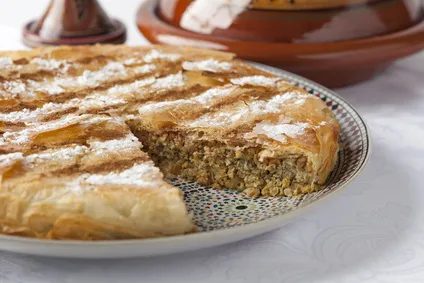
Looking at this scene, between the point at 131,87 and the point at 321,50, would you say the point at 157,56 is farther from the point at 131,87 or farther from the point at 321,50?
the point at 321,50

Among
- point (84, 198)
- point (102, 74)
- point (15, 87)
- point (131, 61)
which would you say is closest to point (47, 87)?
point (15, 87)

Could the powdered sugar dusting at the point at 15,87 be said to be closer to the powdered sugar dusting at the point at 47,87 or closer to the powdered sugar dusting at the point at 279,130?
the powdered sugar dusting at the point at 47,87

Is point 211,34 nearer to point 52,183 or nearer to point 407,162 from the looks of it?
point 407,162

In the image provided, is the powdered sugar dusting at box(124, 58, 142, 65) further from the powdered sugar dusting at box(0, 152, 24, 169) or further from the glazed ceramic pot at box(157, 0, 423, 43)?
the powdered sugar dusting at box(0, 152, 24, 169)

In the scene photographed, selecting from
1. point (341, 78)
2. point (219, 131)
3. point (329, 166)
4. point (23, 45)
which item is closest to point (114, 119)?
point (219, 131)

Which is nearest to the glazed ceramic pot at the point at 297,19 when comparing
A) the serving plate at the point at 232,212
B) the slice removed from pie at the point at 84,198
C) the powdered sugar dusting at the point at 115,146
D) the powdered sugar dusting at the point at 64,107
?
the serving plate at the point at 232,212
